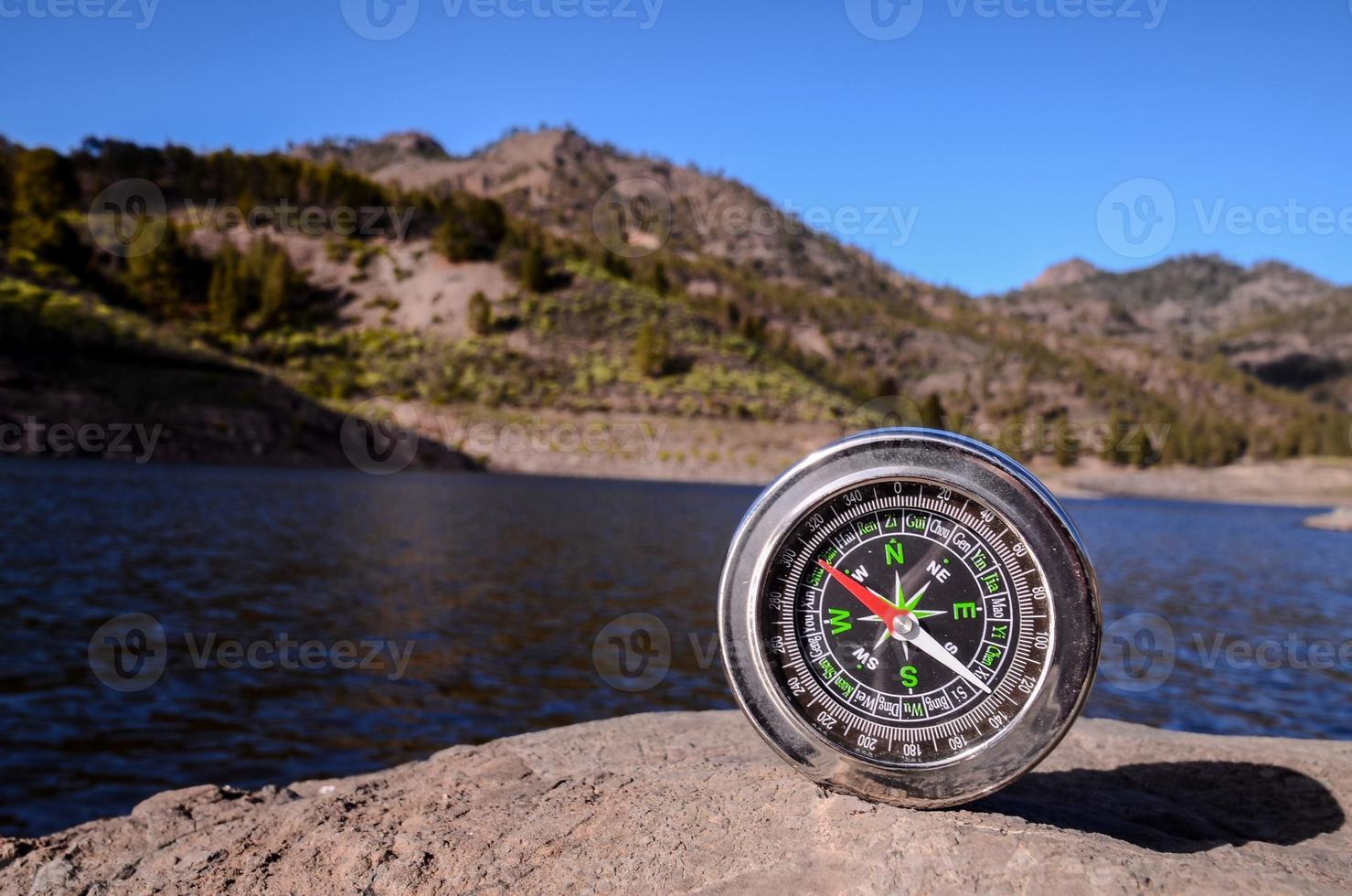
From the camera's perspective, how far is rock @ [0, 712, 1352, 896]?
3066mm

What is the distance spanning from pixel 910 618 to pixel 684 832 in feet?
3.69

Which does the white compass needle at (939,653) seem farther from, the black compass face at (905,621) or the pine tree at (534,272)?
the pine tree at (534,272)

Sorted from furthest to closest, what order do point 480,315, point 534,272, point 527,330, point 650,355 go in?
Result: point 534,272
point 527,330
point 480,315
point 650,355

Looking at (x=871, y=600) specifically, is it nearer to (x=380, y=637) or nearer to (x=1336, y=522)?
(x=380, y=637)

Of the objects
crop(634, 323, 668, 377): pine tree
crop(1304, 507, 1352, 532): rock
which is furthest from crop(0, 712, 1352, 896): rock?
crop(634, 323, 668, 377): pine tree

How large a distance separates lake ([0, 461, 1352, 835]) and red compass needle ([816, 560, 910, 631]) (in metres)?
4.50

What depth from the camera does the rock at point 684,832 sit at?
10.1 feet

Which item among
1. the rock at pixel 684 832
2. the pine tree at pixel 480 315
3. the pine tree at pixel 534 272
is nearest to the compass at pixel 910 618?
the rock at pixel 684 832

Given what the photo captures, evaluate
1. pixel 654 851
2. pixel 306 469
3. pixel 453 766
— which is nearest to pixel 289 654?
pixel 453 766

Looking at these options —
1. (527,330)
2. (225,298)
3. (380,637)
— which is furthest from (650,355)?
(380,637)

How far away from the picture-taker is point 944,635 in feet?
11.8

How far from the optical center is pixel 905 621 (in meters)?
3.58

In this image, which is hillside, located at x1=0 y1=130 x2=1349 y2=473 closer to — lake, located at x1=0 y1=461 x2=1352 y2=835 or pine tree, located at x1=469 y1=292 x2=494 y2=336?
pine tree, located at x1=469 y1=292 x2=494 y2=336

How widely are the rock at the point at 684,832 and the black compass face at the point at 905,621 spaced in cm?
30
